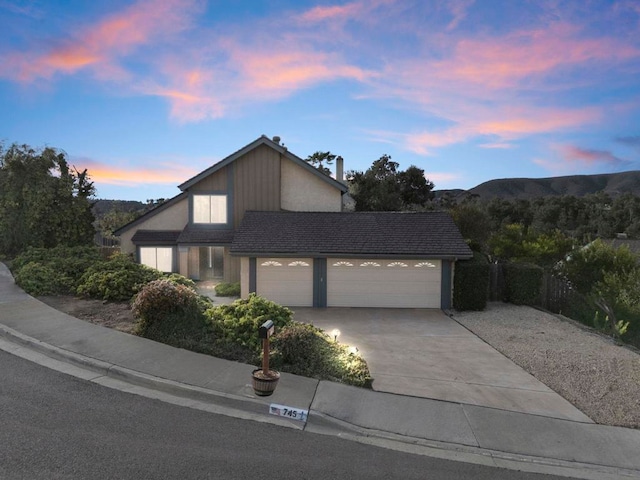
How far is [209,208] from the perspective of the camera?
73.2ft

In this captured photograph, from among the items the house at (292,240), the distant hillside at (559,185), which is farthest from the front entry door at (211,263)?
the distant hillside at (559,185)

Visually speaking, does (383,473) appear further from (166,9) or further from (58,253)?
(58,253)

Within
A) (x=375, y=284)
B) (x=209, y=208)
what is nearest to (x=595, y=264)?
(x=375, y=284)

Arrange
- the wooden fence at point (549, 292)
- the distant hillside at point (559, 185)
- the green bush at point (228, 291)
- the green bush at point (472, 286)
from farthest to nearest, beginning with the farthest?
1. the distant hillside at point (559, 185)
2. the green bush at point (228, 291)
3. the wooden fence at point (549, 292)
4. the green bush at point (472, 286)

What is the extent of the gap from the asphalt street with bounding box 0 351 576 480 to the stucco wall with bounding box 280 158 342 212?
16.9 metres

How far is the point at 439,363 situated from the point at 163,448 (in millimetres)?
6993

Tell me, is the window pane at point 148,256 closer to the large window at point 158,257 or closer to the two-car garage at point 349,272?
the large window at point 158,257

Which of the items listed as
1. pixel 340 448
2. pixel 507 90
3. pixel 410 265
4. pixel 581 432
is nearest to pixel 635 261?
pixel 507 90

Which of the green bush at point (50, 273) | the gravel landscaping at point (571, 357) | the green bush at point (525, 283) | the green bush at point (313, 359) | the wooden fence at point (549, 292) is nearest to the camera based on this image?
the gravel landscaping at point (571, 357)

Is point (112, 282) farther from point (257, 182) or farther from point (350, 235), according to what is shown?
point (257, 182)

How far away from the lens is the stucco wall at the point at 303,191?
22.8m

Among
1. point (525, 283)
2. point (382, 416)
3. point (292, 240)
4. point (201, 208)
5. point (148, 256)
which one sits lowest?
point (382, 416)

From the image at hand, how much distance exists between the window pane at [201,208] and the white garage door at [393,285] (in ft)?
28.9

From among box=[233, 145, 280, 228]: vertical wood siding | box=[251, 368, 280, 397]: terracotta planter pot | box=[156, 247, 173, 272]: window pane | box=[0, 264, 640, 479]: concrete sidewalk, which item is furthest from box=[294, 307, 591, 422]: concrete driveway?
box=[156, 247, 173, 272]: window pane
